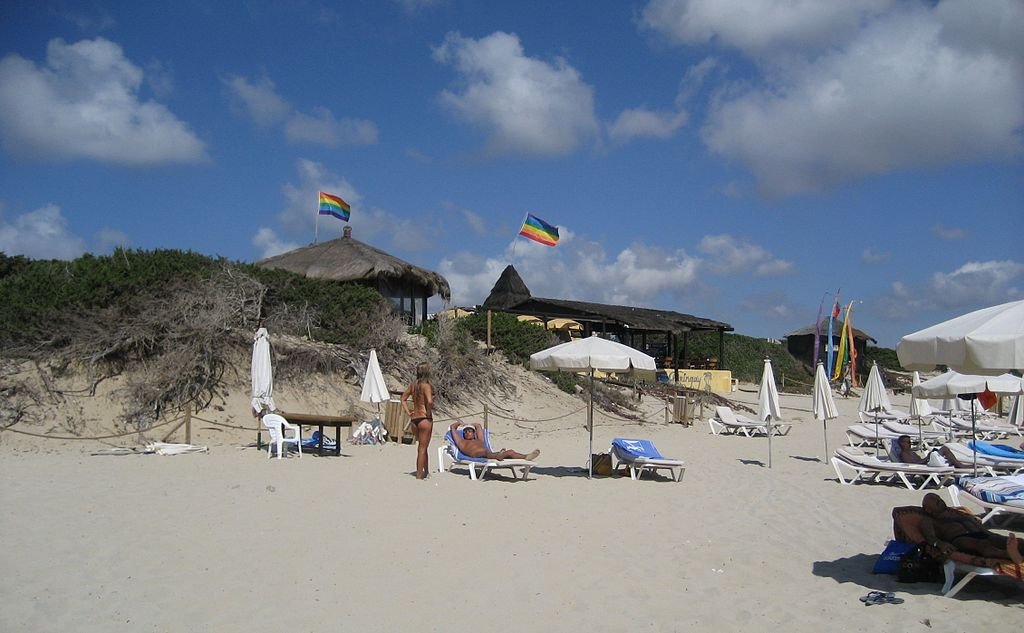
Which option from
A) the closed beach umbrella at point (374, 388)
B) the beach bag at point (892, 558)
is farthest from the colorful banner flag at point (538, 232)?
the beach bag at point (892, 558)

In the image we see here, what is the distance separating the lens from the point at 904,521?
5.78m

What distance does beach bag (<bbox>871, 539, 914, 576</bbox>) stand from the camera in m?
5.69

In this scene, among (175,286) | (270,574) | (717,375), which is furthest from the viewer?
(717,375)

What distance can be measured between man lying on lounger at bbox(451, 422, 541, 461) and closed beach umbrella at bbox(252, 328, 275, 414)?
3.82 meters

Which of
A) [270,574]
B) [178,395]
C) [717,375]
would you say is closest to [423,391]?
[270,574]

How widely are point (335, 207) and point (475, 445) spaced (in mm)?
15594

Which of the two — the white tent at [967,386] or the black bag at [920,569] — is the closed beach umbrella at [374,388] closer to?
the white tent at [967,386]

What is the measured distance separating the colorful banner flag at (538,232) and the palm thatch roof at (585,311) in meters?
3.22

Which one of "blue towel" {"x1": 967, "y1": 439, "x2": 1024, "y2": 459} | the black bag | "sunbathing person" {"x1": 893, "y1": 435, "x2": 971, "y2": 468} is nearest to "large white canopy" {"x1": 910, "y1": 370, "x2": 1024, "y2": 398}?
"blue towel" {"x1": 967, "y1": 439, "x2": 1024, "y2": 459}

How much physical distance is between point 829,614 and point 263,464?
8157 mm

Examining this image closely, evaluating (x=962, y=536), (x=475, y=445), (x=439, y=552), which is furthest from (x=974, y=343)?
(x=475, y=445)

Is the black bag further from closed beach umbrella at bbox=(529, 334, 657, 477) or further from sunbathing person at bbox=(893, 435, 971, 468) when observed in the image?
sunbathing person at bbox=(893, 435, 971, 468)

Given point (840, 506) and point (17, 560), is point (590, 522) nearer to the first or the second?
point (840, 506)

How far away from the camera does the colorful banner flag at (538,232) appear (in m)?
26.0
